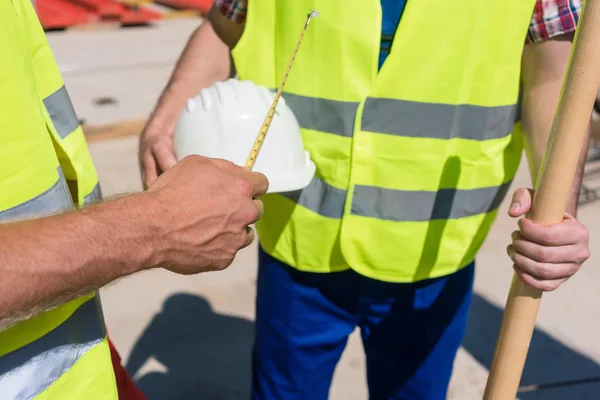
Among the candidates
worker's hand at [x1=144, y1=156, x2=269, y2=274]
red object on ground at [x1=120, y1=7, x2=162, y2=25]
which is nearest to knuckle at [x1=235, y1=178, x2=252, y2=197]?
worker's hand at [x1=144, y1=156, x2=269, y2=274]

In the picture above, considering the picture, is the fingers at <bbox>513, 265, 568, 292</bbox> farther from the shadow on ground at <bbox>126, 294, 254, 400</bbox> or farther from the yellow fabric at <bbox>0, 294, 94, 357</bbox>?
the shadow on ground at <bbox>126, 294, 254, 400</bbox>

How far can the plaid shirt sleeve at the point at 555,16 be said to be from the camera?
1.46 meters

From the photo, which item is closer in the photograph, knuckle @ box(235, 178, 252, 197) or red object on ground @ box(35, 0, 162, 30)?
knuckle @ box(235, 178, 252, 197)

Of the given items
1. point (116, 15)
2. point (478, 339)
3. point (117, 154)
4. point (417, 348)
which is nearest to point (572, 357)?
point (478, 339)

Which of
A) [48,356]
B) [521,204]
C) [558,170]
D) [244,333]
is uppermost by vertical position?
[558,170]

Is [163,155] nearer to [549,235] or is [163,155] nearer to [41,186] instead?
[41,186]

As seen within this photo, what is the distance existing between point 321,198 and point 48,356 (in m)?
0.79

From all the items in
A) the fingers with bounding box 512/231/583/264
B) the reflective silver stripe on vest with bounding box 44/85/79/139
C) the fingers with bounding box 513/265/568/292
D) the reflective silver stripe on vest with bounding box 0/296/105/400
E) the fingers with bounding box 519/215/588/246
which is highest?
the reflective silver stripe on vest with bounding box 44/85/79/139

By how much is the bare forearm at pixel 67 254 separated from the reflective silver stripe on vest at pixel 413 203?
26.2 inches

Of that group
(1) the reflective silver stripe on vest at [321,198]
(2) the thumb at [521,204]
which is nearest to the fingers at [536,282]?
(2) the thumb at [521,204]

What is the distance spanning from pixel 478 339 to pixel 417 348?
4.77 feet

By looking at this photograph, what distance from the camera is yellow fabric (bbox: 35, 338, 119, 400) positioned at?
1183 millimetres

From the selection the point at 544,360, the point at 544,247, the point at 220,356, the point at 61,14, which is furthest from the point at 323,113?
the point at 61,14

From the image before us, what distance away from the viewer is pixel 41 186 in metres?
1.13
